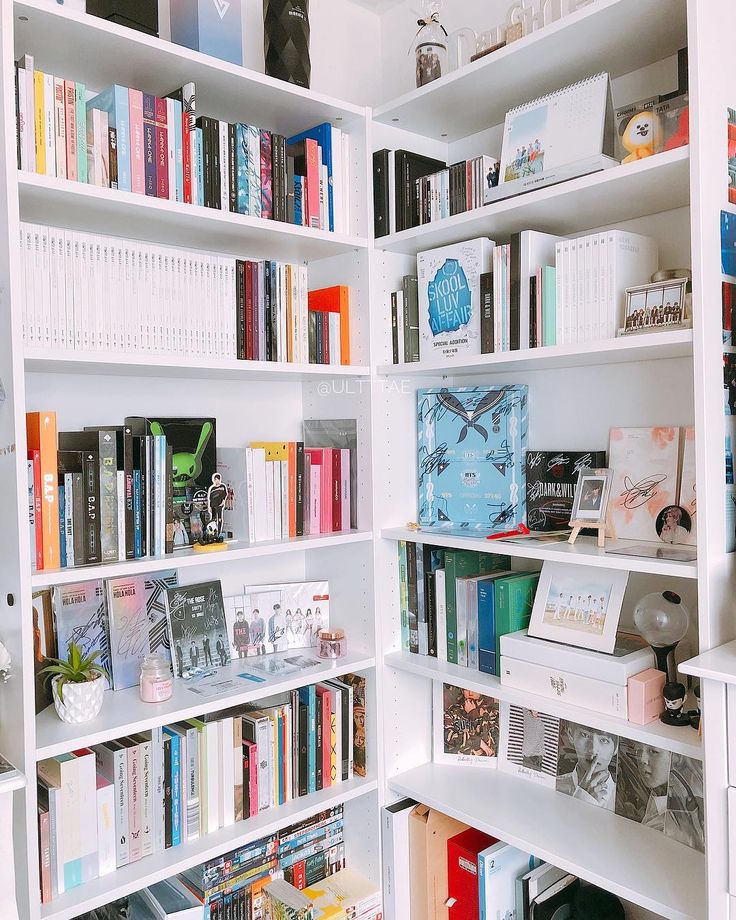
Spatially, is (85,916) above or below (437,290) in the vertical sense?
below

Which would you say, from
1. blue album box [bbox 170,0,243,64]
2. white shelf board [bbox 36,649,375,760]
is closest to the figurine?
white shelf board [bbox 36,649,375,760]

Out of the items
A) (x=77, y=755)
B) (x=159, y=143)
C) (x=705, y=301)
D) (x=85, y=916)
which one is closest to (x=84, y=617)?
(x=77, y=755)

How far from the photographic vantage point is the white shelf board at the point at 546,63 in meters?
1.49

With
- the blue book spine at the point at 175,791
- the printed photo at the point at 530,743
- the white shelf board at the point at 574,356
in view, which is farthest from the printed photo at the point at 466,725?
the white shelf board at the point at 574,356

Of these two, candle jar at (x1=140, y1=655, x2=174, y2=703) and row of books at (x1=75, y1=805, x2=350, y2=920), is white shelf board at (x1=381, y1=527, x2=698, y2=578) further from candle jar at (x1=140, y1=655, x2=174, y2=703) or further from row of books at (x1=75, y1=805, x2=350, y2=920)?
row of books at (x1=75, y1=805, x2=350, y2=920)

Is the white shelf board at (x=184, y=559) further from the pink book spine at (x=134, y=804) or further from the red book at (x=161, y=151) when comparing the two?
the red book at (x=161, y=151)

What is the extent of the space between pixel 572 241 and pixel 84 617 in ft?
4.41

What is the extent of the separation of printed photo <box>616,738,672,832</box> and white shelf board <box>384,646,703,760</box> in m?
0.19

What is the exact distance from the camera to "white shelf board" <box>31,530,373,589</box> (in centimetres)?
144

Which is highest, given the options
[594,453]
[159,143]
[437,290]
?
[159,143]

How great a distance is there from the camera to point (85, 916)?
166 centimetres

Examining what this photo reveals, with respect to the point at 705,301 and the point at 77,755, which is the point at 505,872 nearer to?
the point at 77,755

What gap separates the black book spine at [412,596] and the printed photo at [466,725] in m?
0.17

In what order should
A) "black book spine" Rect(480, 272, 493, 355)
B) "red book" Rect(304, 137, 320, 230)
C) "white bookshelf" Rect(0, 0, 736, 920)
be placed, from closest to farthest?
"white bookshelf" Rect(0, 0, 736, 920)
"black book spine" Rect(480, 272, 493, 355)
"red book" Rect(304, 137, 320, 230)
